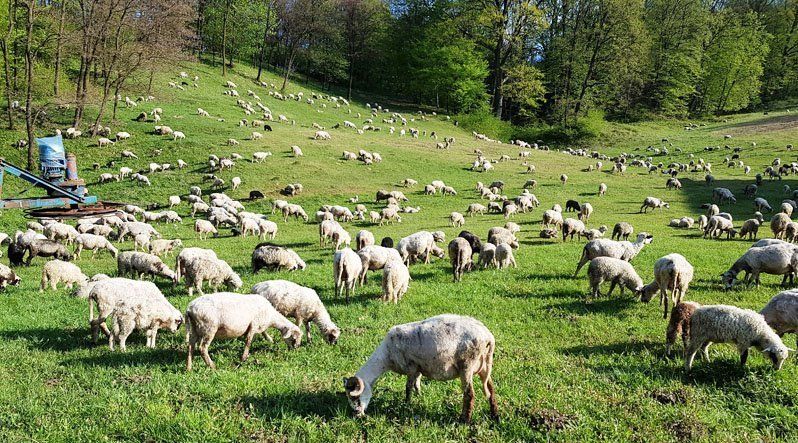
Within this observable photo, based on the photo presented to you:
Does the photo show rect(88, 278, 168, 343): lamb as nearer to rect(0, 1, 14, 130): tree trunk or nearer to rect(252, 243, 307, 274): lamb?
rect(252, 243, 307, 274): lamb

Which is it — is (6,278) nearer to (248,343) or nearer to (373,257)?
(248,343)

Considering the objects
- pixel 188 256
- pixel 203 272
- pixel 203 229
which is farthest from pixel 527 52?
pixel 203 272

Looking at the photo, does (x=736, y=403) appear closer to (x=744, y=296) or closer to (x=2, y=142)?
(x=744, y=296)

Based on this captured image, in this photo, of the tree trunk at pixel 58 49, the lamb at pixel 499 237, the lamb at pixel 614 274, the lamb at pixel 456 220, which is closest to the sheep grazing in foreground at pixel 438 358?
the lamb at pixel 614 274

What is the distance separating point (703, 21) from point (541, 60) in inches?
1133

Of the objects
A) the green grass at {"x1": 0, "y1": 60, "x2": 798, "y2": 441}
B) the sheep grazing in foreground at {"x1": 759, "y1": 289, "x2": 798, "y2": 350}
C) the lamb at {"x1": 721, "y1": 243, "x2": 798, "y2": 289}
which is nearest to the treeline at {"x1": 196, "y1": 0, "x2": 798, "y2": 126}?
the green grass at {"x1": 0, "y1": 60, "x2": 798, "y2": 441}

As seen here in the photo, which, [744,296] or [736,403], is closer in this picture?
[736,403]

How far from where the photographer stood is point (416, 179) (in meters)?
38.2

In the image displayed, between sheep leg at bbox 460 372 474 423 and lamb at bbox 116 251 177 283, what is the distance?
439 inches

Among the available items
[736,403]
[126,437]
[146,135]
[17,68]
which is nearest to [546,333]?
[736,403]

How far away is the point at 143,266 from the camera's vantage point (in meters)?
14.8

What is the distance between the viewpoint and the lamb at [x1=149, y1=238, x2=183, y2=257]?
19.4 m

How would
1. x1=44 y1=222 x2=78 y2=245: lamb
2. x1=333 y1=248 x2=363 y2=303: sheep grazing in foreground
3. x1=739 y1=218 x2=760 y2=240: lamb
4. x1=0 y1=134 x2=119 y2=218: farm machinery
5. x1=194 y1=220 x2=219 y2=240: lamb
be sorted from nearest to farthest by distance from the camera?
x1=333 y1=248 x2=363 y2=303: sheep grazing in foreground < x1=0 y1=134 x2=119 y2=218: farm machinery < x1=44 y1=222 x2=78 y2=245: lamb < x1=739 y1=218 x2=760 y2=240: lamb < x1=194 y1=220 x2=219 y2=240: lamb

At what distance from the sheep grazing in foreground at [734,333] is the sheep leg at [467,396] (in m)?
4.14
